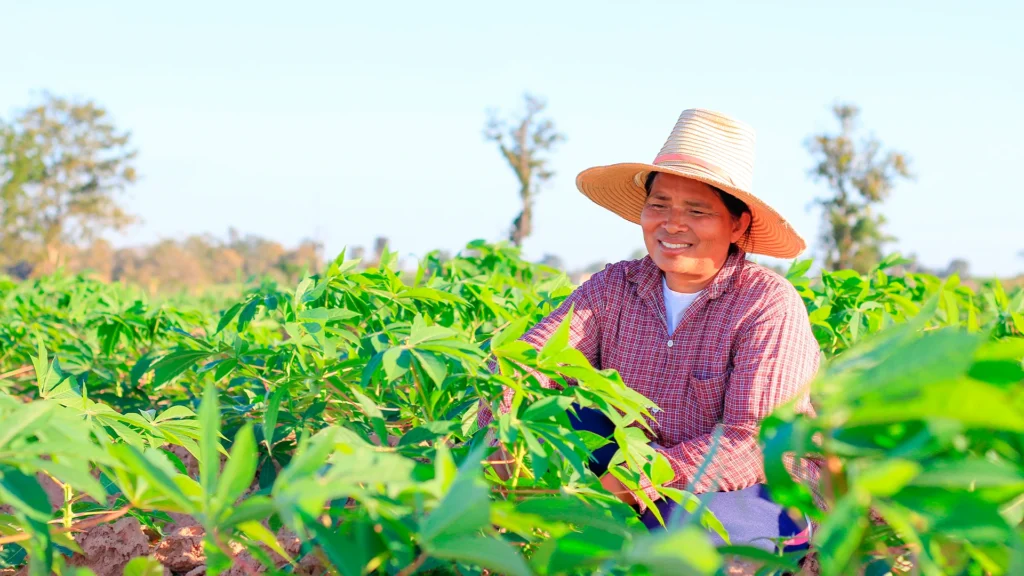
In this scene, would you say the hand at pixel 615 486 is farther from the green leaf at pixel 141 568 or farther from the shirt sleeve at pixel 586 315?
the green leaf at pixel 141 568

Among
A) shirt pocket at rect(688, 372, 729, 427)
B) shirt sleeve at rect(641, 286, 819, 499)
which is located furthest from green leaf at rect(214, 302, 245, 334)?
shirt pocket at rect(688, 372, 729, 427)

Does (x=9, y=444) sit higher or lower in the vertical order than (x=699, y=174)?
lower

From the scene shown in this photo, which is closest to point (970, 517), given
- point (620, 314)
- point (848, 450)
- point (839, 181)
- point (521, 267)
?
point (848, 450)

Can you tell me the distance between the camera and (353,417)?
1878mm

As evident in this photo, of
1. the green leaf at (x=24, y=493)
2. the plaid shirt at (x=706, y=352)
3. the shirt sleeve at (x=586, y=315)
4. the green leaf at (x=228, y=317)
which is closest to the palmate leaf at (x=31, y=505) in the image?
the green leaf at (x=24, y=493)

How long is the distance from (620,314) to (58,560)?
58.7 inches

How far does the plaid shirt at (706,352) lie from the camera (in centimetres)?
176

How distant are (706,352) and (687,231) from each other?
280 millimetres

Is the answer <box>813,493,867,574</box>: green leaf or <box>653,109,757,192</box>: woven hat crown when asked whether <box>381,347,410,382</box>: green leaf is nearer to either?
<box>813,493,867,574</box>: green leaf

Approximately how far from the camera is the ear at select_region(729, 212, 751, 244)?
215 centimetres

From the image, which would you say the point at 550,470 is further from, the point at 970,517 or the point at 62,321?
the point at 62,321

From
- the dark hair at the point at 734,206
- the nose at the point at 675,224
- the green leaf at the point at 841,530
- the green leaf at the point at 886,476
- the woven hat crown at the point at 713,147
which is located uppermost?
the woven hat crown at the point at 713,147

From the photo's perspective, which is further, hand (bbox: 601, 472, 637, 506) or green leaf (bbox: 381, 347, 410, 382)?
hand (bbox: 601, 472, 637, 506)

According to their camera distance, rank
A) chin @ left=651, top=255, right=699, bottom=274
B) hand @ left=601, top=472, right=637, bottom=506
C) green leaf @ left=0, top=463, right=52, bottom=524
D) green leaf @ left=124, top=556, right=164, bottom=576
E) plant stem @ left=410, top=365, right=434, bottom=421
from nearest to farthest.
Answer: green leaf @ left=0, top=463, right=52, bottom=524
green leaf @ left=124, top=556, right=164, bottom=576
plant stem @ left=410, top=365, right=434, bottom=421
hand @ left=601, top=472, right=637, bottom=506
chin @ left=651, top=255, right=699, bottom=274
